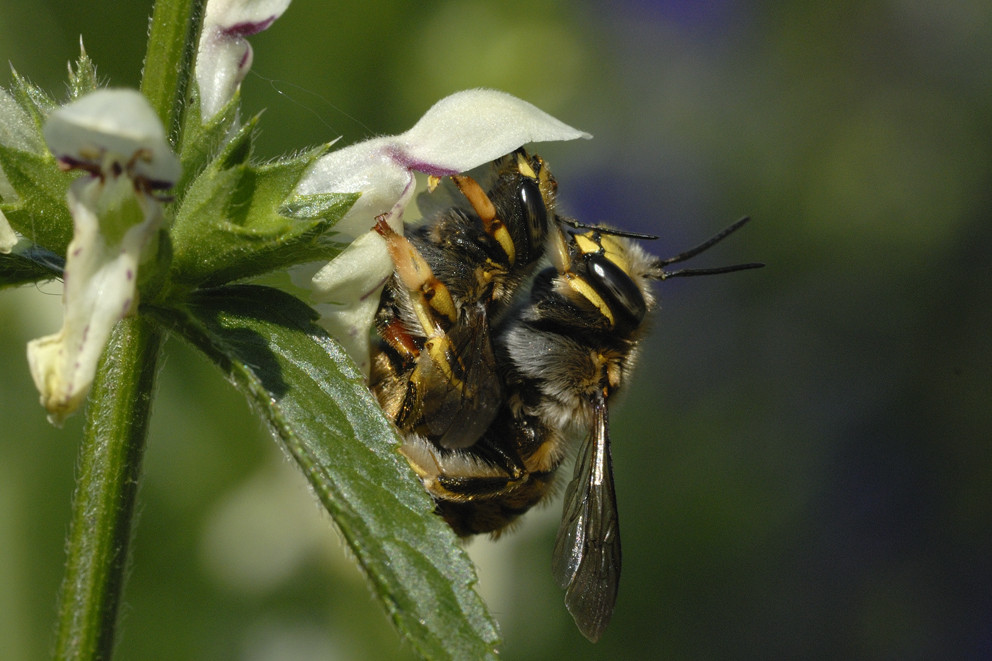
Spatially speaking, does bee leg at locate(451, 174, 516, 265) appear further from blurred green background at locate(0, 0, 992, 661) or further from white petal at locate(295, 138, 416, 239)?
blurred green background at locate(0, 0, 992, 661)

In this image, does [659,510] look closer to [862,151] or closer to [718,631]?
[718,631]

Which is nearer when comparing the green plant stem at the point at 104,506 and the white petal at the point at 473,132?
the green plant stem at the point at 104,506

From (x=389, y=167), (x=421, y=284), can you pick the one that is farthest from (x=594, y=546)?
(x=389, y=167)

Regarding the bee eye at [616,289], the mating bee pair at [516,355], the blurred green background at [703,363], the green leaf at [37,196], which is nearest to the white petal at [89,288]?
the green leaf at [37,196]

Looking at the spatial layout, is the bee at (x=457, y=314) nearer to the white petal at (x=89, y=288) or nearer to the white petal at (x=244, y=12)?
the white petal at (x=244, y=12)

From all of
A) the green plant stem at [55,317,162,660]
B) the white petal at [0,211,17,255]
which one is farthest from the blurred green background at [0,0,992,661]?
the white petal at [0,211,17,255]

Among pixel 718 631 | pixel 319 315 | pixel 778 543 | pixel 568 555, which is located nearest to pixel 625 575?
pixel 718 631

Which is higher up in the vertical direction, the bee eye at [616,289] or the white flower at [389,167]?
the white flower at [389,167]
